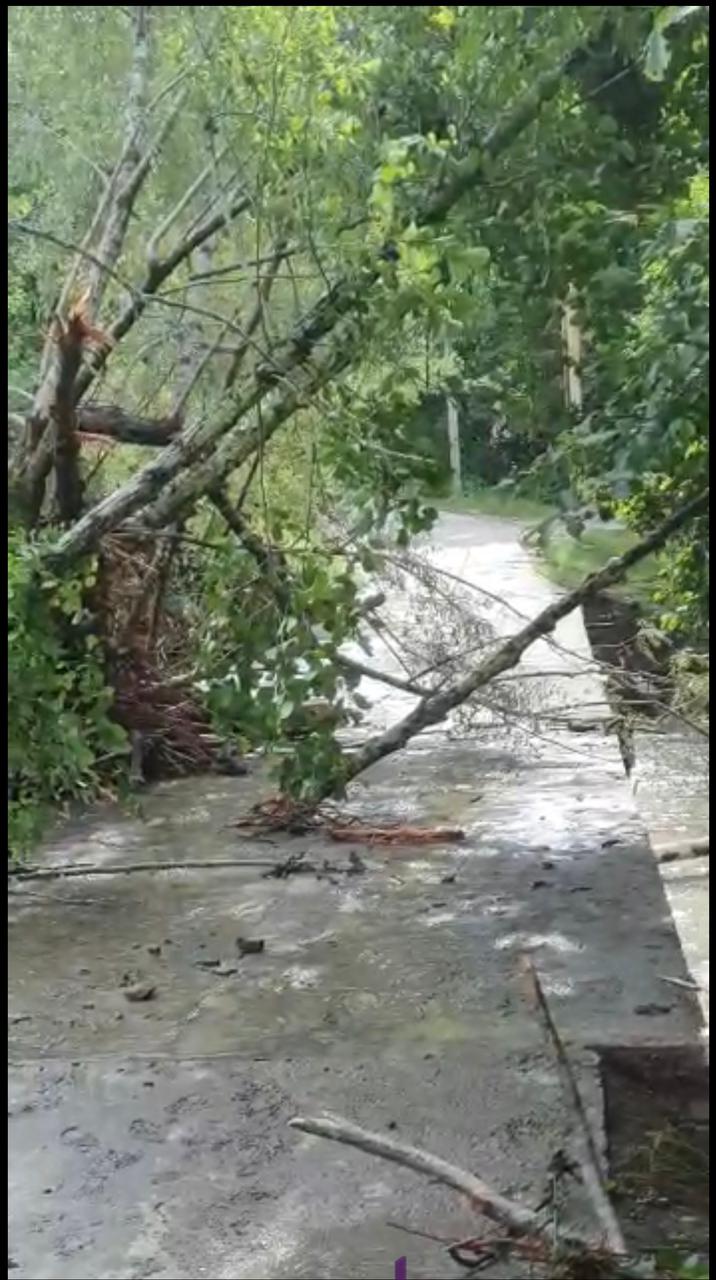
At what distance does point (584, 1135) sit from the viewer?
133 inches

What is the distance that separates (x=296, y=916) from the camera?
16.9ft

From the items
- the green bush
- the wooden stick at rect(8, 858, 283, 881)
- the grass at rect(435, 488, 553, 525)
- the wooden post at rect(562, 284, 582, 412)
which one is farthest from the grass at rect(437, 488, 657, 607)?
the wooden stick at rect(8, 858, 283, 881)

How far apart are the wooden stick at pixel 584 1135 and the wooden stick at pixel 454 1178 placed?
127mm

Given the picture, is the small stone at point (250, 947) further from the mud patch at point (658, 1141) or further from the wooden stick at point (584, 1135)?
the mud patch at point (658, 1141)

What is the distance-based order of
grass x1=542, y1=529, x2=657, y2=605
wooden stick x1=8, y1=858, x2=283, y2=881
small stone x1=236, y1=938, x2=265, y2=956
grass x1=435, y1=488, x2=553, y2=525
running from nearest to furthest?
grass x1=435, y1=488, x2=553, y2=525
grass x1=542, y1=529, x2=657, y2=605
small stone x1=236, y1=938, x2=265, y2=956
wooden stick x1=8, y1=858, x2=283, y2=881

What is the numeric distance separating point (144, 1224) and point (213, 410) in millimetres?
2204

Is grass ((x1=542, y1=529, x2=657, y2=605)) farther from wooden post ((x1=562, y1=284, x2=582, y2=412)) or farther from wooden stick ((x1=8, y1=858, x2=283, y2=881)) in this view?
wooden stick ((x1=8, y1=858, x2=283, y2=881))

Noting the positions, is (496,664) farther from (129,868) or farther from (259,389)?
(129,868)

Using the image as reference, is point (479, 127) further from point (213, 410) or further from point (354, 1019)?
point (354, 1019)

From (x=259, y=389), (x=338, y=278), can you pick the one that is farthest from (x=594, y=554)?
(x=338, y=278)

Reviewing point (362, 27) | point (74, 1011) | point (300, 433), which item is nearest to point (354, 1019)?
point (74, 1011)

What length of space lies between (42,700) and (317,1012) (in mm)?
1533

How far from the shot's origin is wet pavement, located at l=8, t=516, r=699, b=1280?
318 centimetres

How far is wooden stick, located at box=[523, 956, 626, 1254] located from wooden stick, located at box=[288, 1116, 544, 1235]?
5.0 inches
